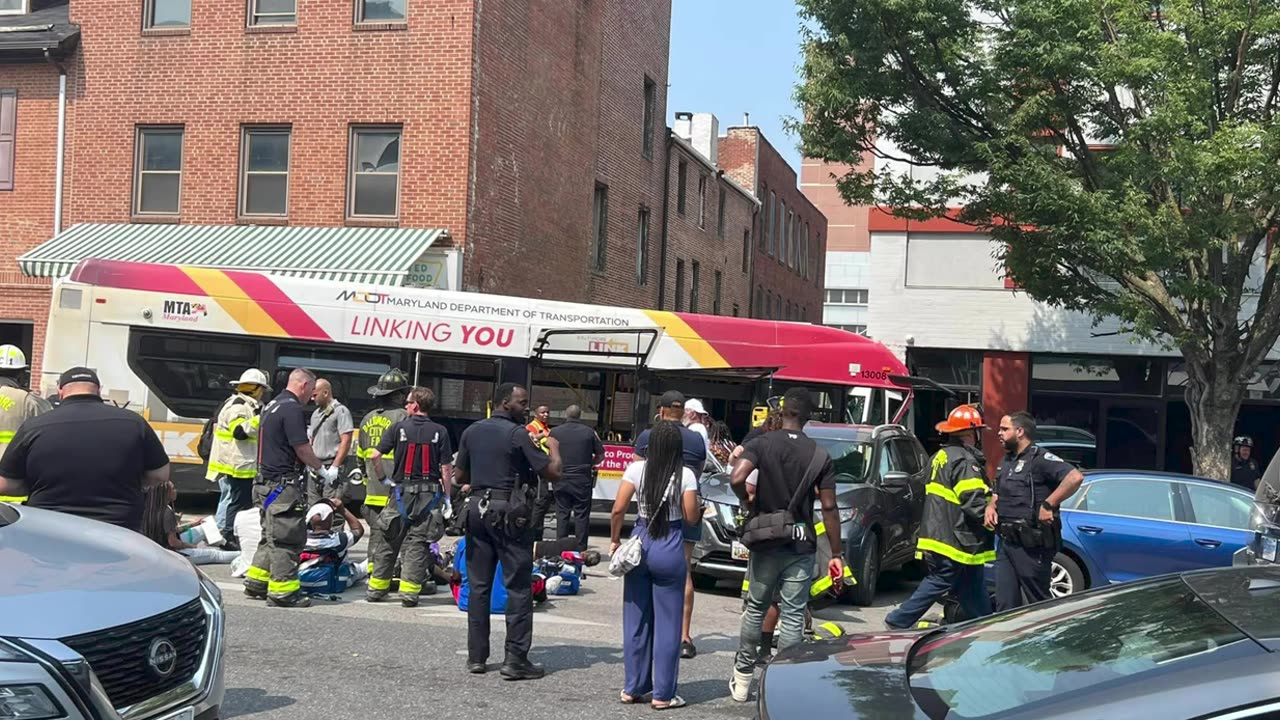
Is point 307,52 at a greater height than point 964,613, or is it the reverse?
point 307,52

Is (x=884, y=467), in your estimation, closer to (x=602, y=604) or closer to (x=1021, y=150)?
(x=602, y=604)

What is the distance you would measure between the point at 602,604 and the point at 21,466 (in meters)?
5.58

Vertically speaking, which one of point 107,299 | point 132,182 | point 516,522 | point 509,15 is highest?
point 509,15

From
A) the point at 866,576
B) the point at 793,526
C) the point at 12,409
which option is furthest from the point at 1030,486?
the point at 12,409

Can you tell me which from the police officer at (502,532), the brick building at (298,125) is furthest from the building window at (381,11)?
the police officer at (502,532)

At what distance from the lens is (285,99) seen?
842 inches

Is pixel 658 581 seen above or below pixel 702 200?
below

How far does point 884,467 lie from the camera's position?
1238cm

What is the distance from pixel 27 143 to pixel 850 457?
17.1 meters

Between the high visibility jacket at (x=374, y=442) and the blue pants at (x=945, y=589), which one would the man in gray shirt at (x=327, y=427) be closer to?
the high visibility jacket at (x=374, y=442)

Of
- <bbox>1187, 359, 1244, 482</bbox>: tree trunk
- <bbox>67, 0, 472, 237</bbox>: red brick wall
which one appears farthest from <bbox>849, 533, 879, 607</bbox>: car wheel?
<bbox>67, 0, 472, 237</bbox>: red brick wall

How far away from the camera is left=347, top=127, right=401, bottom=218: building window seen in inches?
832

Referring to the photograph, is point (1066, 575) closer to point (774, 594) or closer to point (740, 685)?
point (774, 594)

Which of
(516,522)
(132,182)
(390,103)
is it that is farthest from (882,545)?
(132,182)
